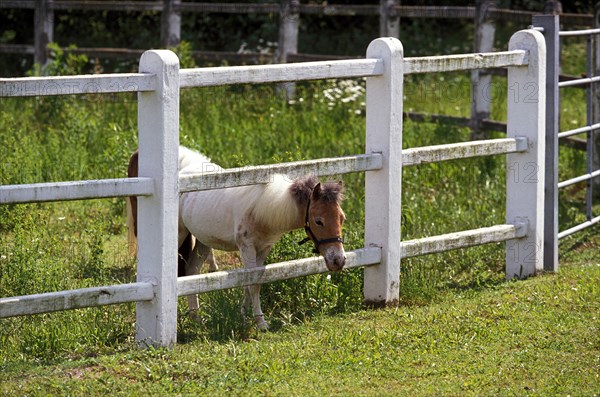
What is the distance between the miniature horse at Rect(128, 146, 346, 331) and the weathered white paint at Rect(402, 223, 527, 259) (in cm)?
92

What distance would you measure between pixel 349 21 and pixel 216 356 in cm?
1519

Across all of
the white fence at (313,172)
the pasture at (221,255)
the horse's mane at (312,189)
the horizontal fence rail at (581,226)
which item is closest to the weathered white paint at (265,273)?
the white fence at (313,172)

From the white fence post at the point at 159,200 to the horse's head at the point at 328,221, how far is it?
2.76 ft

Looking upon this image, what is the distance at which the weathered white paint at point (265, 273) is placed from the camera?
5.34 metres

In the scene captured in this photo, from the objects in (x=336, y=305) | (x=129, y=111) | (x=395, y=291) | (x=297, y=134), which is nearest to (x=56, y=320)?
(x=336, y=305)

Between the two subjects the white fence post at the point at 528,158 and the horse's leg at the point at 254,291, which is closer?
the horse's leg at the point at 254,291

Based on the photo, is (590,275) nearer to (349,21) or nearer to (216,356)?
(216,356)

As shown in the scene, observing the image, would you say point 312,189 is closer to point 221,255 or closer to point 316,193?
point 316,193

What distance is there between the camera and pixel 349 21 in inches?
771

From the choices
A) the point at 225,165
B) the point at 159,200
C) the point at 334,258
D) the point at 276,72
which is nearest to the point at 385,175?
the point at 334,258

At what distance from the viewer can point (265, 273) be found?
565 centimetres

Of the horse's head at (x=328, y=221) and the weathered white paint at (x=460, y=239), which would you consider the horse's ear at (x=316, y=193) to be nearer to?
the horse's head at (x=328, y=221)

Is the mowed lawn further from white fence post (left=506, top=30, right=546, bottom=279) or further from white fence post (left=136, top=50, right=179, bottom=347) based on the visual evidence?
white fence post (left=506, top=30, right=546, bottom=279)

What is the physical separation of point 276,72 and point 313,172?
64 centimetres
